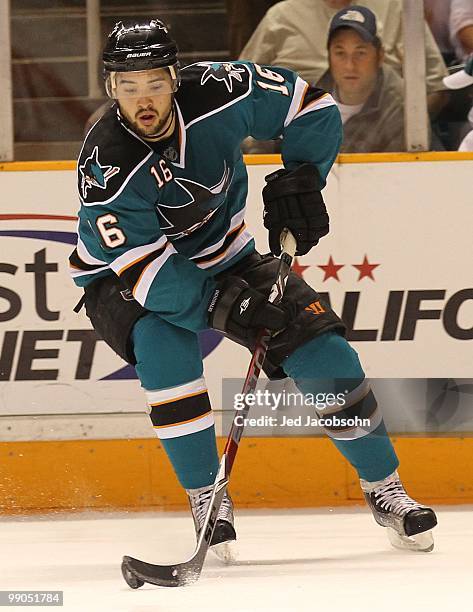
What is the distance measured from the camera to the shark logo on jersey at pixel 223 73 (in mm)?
2789

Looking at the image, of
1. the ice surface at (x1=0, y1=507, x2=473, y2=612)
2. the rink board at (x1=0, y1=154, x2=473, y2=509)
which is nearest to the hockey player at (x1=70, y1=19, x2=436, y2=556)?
the ice surface at (x1=0, y1=507, x2=473, y2=612)

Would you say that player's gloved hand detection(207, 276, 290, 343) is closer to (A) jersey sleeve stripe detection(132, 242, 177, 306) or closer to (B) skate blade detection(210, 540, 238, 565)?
(A) jersey sleeve stripe detection(132, 242, 177, 306)

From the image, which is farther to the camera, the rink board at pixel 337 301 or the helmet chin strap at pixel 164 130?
the rink board at pixel 337 301

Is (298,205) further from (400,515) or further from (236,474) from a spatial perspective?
(236,474)

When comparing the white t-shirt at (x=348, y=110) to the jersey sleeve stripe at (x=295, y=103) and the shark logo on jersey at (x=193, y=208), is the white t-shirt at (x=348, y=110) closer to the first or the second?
the jersey sleeve stripe at (x=295, y=103)

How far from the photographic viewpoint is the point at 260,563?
2783mm

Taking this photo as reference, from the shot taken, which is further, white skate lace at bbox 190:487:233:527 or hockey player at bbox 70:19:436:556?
white skate lace at bbox 190:487:233:527

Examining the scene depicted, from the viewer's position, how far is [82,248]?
9.73 ft

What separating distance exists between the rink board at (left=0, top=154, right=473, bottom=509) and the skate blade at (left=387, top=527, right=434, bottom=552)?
64cm

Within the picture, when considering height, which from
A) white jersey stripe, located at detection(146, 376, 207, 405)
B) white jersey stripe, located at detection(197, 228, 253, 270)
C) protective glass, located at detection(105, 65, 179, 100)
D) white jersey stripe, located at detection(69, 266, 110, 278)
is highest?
protective glass, located at detection(105, 65, 179, 100)

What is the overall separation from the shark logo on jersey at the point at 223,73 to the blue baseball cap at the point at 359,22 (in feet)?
2.75

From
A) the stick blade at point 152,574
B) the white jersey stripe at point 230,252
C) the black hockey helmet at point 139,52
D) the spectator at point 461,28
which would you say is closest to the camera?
the stick blade at point 152,574

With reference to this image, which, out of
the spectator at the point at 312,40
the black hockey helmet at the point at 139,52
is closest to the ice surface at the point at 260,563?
the black hockey helmet at the point at 139,52

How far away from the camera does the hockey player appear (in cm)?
264
